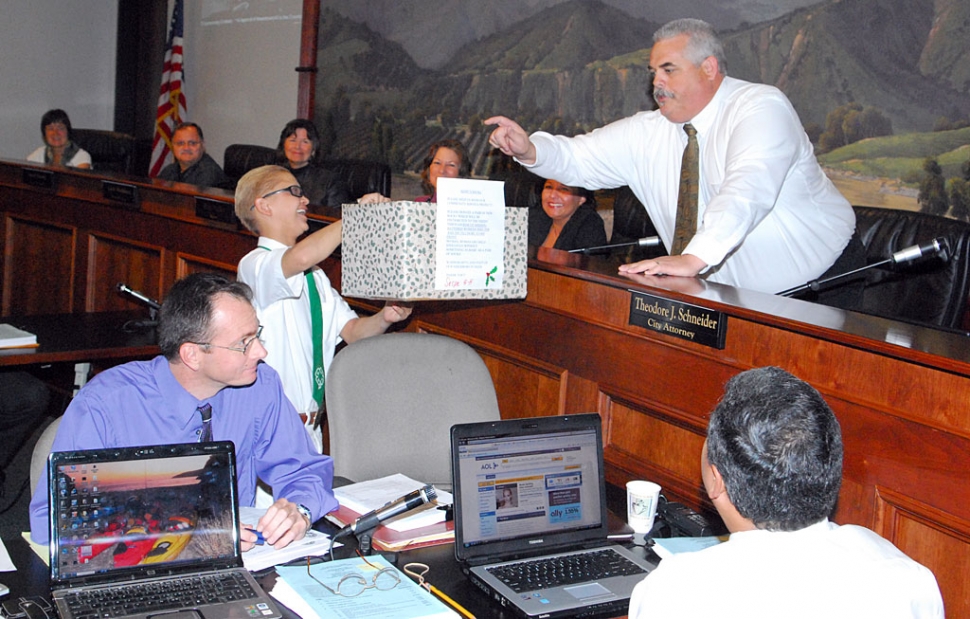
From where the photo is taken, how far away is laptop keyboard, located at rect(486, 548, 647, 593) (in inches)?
65.4

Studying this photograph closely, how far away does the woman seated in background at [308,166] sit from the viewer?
521 centimetres

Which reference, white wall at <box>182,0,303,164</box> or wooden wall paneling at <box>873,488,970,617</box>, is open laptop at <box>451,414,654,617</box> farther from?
white wall at <box>182,0,303,164</box>

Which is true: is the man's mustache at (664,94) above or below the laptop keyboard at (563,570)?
above

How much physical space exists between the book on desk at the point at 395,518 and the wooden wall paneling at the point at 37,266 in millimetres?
3268

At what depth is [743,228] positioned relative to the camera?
2.41 m

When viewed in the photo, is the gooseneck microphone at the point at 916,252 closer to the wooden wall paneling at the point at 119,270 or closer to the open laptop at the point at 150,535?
the open laptop at the point at 150,535

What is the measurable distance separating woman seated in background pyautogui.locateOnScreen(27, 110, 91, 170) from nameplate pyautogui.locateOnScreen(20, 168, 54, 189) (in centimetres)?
194

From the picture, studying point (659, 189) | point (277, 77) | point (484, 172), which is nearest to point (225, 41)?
point (277, 77)

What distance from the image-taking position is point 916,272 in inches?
118

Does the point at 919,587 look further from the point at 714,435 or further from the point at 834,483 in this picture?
the point at 714,435

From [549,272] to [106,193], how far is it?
2899 millimetres

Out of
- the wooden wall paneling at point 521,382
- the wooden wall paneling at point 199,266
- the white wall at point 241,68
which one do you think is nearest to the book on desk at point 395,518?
the wooden wall paneling at point 521,382

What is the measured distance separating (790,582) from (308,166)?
4.63 metres

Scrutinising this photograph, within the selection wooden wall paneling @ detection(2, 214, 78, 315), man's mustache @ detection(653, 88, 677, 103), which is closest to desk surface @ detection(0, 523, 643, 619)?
man's mustache @ detection(653, 88, 677, 103)
